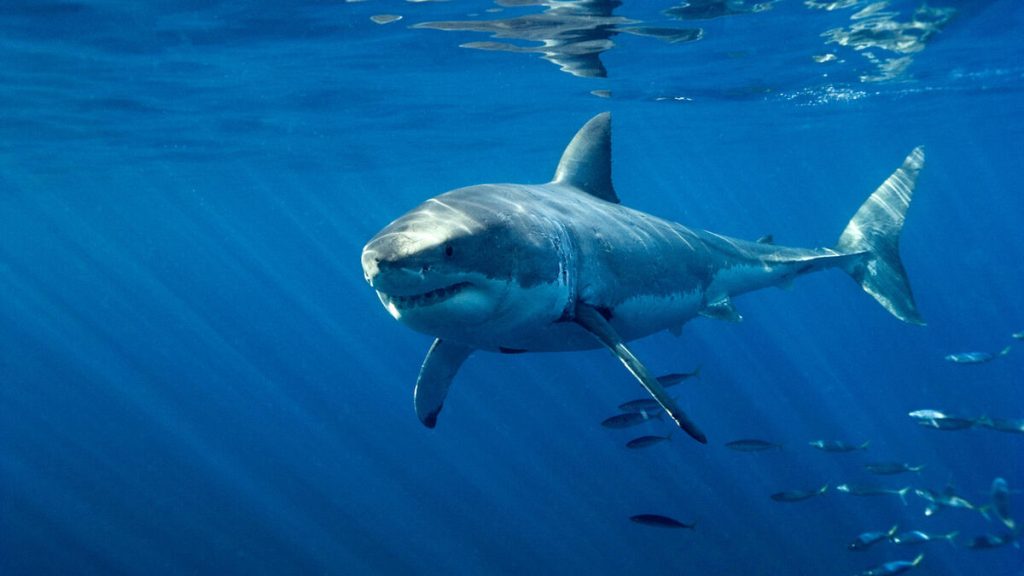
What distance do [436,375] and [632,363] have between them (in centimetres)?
233

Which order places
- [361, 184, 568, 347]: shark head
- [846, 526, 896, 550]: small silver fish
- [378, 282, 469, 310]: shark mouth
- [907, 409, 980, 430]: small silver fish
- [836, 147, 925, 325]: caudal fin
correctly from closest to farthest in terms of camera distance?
[361, 184, 568, 347]: shark head → [378, 282, 469, 310]: shark mouth → [836, 147, 925, 325]: caudal fin → [846, 526, 896, 550]: small silver fish → [907, 409, 980, 430]: small silver fish

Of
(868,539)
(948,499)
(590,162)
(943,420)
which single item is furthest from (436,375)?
(948,499)

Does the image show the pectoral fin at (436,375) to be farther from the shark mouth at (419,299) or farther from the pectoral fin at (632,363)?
the shark mouth at (419,299)

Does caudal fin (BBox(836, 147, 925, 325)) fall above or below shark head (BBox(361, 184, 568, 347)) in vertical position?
below

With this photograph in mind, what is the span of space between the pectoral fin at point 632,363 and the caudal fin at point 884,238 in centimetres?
574

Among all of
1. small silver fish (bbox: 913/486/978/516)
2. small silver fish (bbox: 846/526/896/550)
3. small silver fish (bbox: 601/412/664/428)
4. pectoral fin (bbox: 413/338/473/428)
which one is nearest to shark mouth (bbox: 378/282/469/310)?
pectoral fin (bbox: 413/338/473/428)

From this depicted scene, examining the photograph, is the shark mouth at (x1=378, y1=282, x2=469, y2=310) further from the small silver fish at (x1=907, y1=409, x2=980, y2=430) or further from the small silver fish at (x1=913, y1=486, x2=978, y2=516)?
the small silver fish at (x1=913, y1=486, x2=978, y2=516)

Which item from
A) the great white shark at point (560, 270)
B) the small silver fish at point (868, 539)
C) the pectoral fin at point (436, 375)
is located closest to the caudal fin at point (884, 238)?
the great white shark at point (560, 270)

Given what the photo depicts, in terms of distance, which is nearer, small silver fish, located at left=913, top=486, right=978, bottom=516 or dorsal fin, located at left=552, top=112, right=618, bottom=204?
dorsal fin, located at left=552, top=112, right=618, bottom=204

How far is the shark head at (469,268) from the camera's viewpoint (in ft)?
10.2

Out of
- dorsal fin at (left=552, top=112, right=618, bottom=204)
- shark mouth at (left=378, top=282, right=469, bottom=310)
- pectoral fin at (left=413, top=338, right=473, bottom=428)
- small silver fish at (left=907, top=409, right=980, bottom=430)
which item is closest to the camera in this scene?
shark mouth at (left=378, top=282, right=469, bottom=310)

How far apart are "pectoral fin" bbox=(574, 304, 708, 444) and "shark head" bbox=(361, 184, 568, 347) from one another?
7.8 inches

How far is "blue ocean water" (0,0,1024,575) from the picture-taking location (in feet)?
45.1

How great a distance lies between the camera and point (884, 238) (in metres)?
8.89
